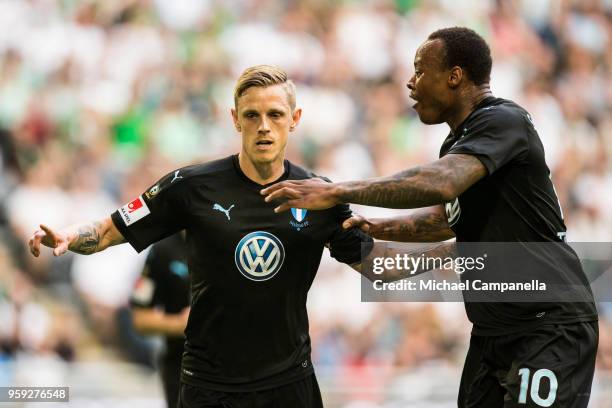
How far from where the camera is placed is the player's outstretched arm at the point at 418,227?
4453 mm

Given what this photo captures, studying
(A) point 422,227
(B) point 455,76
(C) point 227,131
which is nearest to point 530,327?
(A) point 422,227

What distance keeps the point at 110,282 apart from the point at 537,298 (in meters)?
5.01

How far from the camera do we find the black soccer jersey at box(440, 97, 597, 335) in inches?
150

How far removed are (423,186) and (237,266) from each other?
0.93 meters

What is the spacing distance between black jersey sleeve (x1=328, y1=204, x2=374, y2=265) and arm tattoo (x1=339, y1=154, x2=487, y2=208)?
566 millimetres

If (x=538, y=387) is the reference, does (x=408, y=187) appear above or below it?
above

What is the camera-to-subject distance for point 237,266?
3.97 m

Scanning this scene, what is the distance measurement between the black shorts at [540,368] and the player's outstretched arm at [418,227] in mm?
751

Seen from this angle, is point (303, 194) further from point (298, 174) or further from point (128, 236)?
point (128, 236)

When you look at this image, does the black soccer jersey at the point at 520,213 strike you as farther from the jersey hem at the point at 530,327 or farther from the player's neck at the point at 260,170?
the player's neck at the point at 260,170

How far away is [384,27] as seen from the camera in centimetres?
926

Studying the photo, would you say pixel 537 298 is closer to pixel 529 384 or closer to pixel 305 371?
pixel 529 384

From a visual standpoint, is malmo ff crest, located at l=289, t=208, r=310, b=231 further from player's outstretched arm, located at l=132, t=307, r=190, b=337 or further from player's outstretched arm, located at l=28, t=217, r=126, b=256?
player's outstretched arm, located at l=132, t=307, r=190, b=337

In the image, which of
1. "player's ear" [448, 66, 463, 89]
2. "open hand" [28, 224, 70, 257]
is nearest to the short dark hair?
"player's ear" [448, 66, 463, 89]
